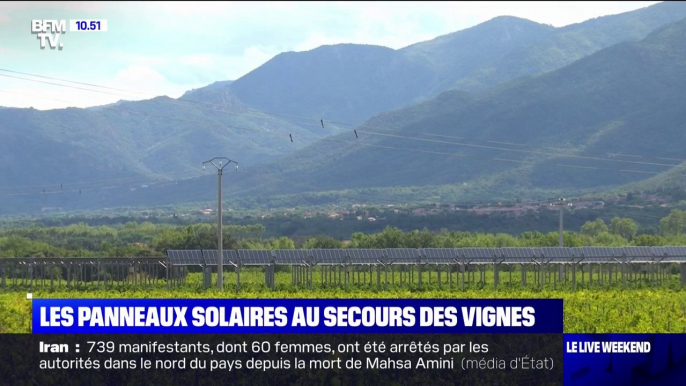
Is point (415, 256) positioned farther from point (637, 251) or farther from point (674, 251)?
point (674, 251)

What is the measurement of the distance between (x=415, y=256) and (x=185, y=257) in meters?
18.8

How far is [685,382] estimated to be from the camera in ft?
101

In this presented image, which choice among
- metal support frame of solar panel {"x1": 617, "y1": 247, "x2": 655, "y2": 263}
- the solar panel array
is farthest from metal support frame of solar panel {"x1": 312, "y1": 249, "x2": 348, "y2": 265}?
metal support frame of solar panel {"x1": 617, "y1": 247, "x2": 655, "y2": 263}

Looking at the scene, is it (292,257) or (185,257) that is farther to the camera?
(292,257)

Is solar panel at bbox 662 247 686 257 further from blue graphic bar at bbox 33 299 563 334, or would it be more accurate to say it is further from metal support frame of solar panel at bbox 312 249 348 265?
blue graphic bar at bbox 33 299 563 334

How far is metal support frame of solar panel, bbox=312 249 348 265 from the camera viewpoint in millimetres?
86688

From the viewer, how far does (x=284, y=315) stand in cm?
3173

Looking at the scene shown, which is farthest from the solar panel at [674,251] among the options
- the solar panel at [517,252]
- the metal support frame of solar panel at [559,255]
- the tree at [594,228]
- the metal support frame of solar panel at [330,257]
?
the tree at [594,228]

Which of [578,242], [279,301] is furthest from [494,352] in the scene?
[578,242]

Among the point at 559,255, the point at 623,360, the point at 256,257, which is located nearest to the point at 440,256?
the point at 559,255

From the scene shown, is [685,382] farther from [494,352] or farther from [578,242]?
[578,242]

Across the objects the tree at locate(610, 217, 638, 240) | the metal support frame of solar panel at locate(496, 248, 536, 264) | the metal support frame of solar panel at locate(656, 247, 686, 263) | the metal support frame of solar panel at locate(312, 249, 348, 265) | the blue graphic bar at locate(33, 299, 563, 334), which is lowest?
the tree at locate(610, 217, 638, 240)

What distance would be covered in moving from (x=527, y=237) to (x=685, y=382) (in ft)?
461

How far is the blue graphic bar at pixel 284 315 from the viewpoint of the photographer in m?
31.2
